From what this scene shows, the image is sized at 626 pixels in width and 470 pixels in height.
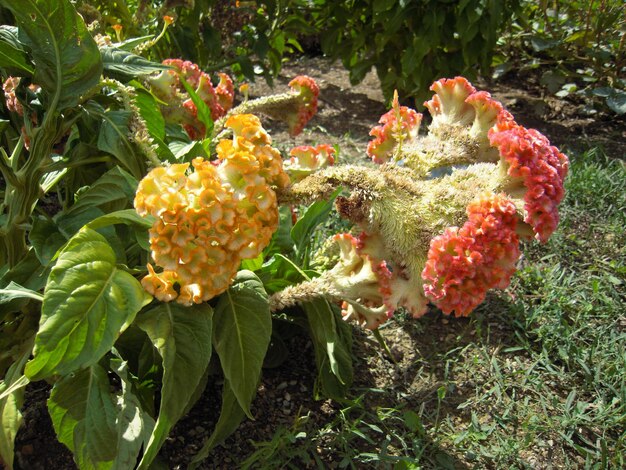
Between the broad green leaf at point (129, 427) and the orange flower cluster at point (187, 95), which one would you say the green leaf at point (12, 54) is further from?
the broad green leaf at point (129, 427)

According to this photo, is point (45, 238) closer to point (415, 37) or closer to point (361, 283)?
point (361, 283)

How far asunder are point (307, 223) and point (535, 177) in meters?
0.67

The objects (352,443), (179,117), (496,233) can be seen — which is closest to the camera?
(496,233)

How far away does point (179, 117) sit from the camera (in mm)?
2182

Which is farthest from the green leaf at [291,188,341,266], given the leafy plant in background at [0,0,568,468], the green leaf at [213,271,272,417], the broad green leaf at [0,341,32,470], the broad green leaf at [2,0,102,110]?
the broad green leaf at [0,341,32,470]

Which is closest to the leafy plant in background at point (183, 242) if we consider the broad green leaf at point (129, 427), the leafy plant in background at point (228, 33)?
the broad green leaf at point (129, 427)

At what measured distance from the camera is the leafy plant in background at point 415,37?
12.2ft

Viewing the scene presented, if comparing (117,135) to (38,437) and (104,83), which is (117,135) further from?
(38,437)

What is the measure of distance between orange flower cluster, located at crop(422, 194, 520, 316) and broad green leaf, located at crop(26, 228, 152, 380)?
65 centimetres

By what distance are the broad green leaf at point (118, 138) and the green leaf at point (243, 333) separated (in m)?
0.44

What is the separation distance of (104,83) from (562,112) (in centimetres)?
364

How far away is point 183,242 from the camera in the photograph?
1303 millimetres

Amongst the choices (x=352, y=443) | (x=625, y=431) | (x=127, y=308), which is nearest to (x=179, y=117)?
(x=127, y=308)

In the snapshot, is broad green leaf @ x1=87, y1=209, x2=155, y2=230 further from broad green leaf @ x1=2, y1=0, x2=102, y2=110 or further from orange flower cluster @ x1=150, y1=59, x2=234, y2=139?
orange flower cluster @ x1=150, y1=59, x2=234, y2=139
